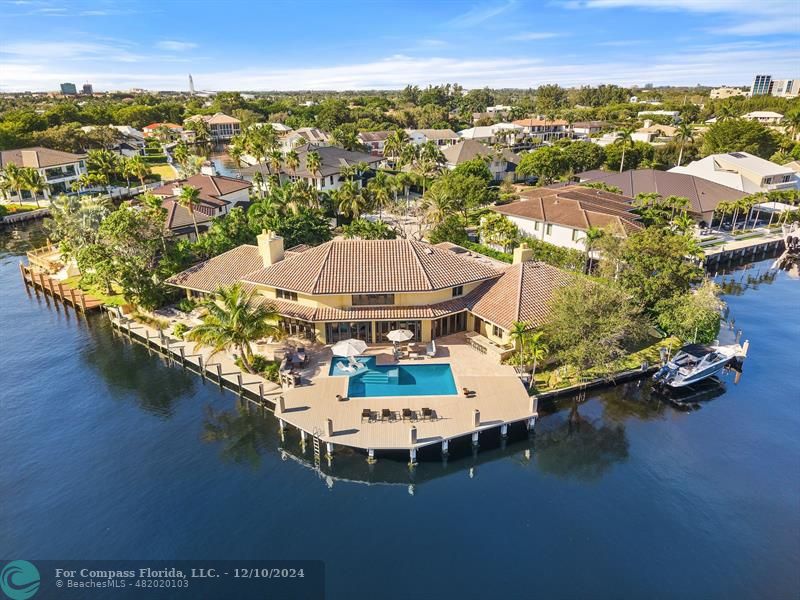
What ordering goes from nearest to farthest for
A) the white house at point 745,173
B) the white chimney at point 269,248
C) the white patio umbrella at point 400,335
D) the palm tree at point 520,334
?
the palm tree at point 520,334 → the white patio umbrella at point 400,335 → the white chimney at point 269,248 → the white house at point 745,173

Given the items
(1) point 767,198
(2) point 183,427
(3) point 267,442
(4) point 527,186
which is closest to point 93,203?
(2) point 183,427

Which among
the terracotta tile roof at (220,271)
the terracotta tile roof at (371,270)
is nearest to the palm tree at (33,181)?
the terracotta tile roof at (220,271)

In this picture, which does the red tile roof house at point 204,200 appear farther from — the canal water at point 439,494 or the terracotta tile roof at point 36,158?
the terracotta tile roof at point 36,158

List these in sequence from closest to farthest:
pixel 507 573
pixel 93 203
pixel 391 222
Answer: pixel 507 573 < pixel 93 203 < pixel 391 222

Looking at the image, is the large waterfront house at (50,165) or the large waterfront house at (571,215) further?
the large waterfront house at (50,165)

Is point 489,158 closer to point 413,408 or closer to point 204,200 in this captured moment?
point 204,200

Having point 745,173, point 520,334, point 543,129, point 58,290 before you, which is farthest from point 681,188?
point 543,129

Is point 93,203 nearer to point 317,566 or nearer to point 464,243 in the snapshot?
point 464,243
